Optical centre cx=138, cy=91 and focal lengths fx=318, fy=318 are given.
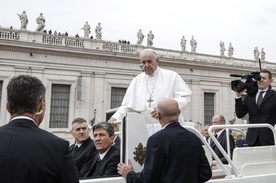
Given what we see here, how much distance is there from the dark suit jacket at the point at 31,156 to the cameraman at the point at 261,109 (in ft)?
11.7

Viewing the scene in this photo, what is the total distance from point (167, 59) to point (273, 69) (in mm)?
15172

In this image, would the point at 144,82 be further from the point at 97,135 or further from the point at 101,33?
the point at 101,33

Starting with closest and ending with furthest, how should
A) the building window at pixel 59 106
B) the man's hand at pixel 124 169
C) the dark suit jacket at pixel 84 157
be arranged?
the man's hand at pixel 124 169, the dark suit jacket at pixel 84 157, the building window at pixel 59 106

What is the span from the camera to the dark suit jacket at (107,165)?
134 inches

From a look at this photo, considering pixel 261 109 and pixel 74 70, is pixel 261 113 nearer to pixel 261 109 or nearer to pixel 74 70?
pixel 261 109

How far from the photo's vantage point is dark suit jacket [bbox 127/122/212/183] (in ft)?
8.98

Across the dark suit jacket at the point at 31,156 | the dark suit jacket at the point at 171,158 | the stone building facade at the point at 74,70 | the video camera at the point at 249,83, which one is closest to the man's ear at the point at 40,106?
the dark suit jacket at the point at 31,156

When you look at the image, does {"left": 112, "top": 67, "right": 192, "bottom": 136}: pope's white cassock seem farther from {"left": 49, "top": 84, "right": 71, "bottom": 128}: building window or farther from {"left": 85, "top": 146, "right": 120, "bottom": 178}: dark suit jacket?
{"left": 49, "top": 84, "right": 71, "bottom": 128}: building window

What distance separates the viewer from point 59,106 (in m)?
27.0

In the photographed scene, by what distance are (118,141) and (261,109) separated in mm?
2394

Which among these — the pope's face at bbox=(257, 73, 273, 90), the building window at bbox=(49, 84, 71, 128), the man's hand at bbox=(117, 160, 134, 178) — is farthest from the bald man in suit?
the building window at bbox=(49, 84, 71, 128)

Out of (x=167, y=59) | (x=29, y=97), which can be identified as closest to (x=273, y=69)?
(x=167, y=59)

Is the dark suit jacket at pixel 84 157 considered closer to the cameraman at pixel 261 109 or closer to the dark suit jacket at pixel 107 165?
the dark suit jacket at pixel 107 165

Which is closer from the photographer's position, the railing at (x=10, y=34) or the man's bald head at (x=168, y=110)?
the man's bald head at (x=168, y=110)
